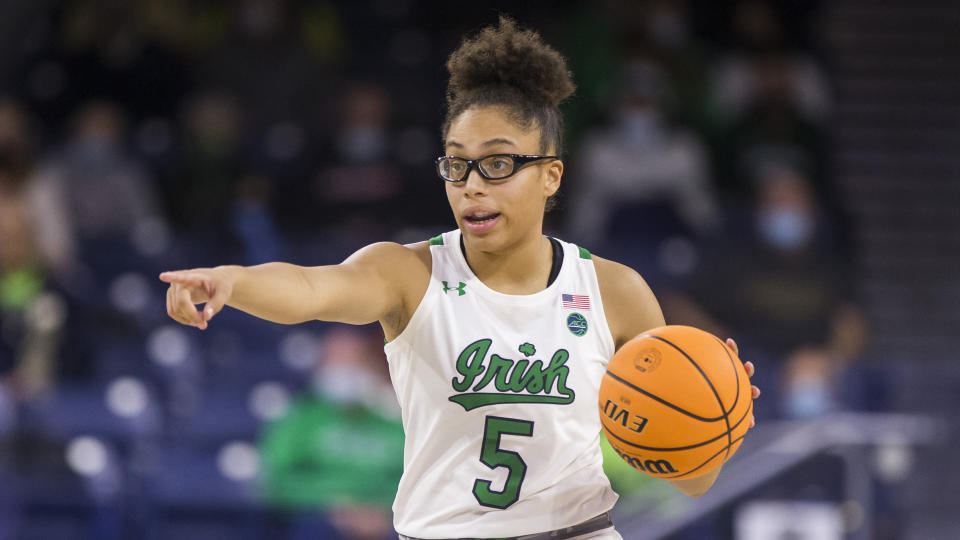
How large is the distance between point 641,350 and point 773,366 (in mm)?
4922

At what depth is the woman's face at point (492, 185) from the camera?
3096 millimetres

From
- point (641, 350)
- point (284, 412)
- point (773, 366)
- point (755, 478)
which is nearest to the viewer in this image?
point (641, 350)

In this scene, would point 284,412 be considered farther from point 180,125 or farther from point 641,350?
point 641,350

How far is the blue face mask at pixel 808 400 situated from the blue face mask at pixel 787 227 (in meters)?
1.50

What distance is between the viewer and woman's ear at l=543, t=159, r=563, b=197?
10.7 feet

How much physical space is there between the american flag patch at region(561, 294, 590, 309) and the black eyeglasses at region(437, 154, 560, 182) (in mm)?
382

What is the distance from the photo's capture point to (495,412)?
3.02 metres

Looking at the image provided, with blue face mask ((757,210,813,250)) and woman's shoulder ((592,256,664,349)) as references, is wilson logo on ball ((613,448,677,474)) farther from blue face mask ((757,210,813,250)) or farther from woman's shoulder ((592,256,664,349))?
blue face mask ((757,210,813,250))

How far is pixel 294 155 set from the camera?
9.16 meters

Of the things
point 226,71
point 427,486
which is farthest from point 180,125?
point 427,486

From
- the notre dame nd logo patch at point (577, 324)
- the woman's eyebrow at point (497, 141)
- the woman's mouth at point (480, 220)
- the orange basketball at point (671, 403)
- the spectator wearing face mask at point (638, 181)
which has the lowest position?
the orange basketball at point (671, 403)

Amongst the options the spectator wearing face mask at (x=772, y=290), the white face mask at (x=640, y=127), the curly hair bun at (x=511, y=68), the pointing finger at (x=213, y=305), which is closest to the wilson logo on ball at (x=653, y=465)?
the curly hair bun at (x=511, y=68)

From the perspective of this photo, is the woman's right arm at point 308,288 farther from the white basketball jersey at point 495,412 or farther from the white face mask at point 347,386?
the white face mask at point 347,386

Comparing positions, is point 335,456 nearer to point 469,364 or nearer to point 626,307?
point 626,307
